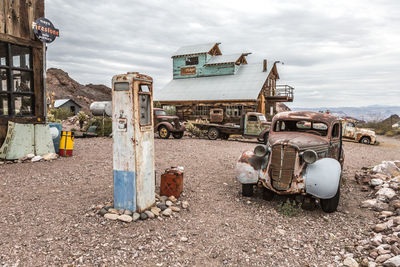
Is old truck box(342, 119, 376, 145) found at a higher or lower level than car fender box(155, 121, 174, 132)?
lower

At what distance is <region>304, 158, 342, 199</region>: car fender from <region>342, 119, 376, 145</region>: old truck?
12.9 metres

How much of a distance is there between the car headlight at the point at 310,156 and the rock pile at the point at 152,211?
218cm

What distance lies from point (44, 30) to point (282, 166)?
7.83 m

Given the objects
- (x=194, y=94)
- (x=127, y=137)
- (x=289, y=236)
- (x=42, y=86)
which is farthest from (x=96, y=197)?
(x=194, y=94)

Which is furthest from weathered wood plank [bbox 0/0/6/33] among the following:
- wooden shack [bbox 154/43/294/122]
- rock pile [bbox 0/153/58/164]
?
wooden shack [bbox 154/43/294/122]

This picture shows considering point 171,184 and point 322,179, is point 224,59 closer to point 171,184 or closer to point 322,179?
point 171,184

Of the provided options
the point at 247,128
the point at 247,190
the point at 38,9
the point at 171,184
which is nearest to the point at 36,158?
the point at 38,9

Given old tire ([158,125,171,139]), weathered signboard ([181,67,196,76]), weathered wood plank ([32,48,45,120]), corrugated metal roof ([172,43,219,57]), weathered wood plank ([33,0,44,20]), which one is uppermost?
corrugated metal roof ([172,43,219,57])

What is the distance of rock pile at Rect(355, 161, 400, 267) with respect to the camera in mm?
3219

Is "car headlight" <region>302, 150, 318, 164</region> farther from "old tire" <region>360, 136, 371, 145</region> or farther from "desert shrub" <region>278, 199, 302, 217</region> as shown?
"old tire" <region>360, 136, 371, 145</region>

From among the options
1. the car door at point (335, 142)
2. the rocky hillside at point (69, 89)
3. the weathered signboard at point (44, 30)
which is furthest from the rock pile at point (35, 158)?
the rocky hillside at point (69, 89)

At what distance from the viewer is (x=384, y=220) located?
425 cm

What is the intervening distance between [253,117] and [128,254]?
1173cm

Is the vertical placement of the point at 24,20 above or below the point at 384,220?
above
